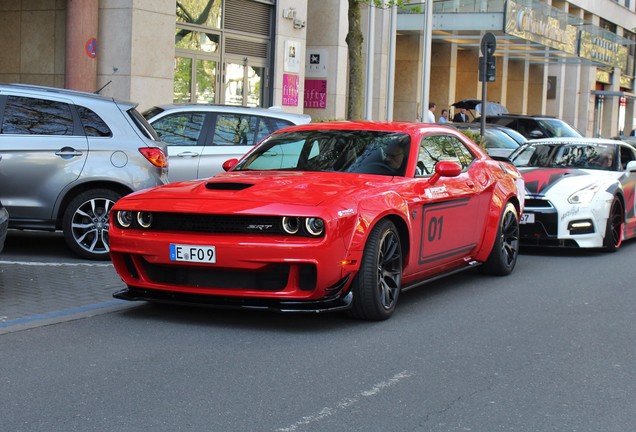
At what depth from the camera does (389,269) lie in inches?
292

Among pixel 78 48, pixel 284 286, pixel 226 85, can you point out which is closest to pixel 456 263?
pixel 284 286

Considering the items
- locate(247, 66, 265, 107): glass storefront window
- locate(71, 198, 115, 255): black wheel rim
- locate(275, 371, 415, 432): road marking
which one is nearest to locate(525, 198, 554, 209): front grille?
locate(71, 198, 115, 255): black wheel rim

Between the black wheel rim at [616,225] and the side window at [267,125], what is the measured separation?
4.27m

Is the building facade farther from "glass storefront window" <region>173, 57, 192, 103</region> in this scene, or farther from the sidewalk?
the sidewalk

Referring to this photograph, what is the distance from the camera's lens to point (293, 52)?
25.7 metres

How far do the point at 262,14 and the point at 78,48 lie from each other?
7.14 m

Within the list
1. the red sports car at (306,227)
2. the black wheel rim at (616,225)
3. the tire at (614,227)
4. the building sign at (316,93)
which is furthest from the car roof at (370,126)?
the building sign at (316,93)

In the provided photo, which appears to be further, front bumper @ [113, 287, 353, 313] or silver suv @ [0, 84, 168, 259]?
silver suv @ [0, 84, 168, 259]

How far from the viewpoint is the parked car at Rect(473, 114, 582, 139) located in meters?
24.3

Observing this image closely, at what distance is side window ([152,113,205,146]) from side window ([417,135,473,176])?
13.8ft

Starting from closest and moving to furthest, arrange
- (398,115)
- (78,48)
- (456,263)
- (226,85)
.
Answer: (456,263), (78,48), (226,85), (398,115)

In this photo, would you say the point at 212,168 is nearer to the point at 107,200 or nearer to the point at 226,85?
the point at 107,200

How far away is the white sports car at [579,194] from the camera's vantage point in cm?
1199

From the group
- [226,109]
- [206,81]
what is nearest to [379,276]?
[226,109]
